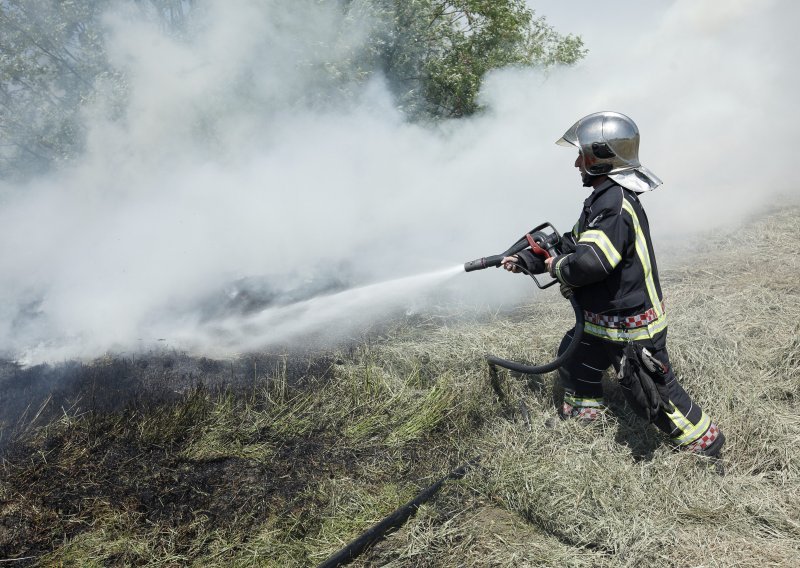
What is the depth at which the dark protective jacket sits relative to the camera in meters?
3.13

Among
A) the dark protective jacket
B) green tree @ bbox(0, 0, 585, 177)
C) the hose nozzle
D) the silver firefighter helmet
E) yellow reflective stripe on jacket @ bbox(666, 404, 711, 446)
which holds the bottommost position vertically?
yellow reflective stripe on jacket @ bbox(666, 404, 711, 446)

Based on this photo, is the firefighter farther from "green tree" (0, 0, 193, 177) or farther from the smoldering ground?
"green tree" (0, 0, 193, 177)

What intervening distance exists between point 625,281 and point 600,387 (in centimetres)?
77

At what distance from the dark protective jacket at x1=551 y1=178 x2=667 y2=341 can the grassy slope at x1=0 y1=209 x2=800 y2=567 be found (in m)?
0.73

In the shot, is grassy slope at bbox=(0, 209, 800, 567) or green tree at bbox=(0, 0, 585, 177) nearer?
grassy slope at bbox=(0, 209, 800, 567)

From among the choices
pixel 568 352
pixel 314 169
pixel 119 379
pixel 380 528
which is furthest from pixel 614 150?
pixel 314 169

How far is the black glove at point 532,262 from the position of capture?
11.7 feet

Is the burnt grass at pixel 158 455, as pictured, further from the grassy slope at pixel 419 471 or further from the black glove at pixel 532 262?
the black glove at pixel 532 262

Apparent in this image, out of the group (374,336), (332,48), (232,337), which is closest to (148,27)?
(332,48)

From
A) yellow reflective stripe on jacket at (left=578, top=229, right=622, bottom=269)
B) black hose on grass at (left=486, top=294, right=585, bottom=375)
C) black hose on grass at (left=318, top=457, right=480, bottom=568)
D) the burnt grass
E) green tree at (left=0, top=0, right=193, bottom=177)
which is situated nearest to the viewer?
black hose on grass at (left=318, top=457, right=480, bottom=568)

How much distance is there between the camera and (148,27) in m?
8.30

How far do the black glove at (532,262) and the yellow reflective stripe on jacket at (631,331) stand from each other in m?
0.46

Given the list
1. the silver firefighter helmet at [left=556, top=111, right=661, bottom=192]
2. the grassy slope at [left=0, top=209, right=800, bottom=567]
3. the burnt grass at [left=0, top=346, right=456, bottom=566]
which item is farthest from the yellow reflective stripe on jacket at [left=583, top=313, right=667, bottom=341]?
the burnt grass at [left=0, top=346, right=456, bottom=566]

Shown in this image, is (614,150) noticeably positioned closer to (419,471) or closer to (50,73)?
(419,471)
